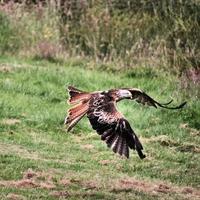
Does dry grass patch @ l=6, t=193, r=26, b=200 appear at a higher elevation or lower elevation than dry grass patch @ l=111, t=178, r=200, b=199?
higher

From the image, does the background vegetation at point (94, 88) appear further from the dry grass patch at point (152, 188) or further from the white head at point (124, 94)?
the white head at point (124, 94)

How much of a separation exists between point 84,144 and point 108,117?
3.98m

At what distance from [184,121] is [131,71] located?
3701 mm

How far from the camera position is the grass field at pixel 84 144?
762cm

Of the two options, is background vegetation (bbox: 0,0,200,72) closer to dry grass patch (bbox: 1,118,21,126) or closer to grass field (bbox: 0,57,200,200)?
grass field (bbox: 0,57,200,200)

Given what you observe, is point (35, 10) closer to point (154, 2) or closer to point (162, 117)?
point (154, 2)

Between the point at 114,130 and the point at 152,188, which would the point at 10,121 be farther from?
the point at 114,130

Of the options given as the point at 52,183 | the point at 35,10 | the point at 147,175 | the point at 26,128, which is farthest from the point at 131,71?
the point at 52,183

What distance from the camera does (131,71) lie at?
47.9ft

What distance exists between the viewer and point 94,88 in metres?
13.0

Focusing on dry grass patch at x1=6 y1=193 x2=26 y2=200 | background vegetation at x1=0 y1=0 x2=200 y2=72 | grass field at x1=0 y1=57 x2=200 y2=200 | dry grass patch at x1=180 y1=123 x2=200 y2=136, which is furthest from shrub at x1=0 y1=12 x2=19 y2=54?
dry grass patch at x1=6 y1=193 x2=26 y2=200

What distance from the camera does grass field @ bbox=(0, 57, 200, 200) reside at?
7617 mm

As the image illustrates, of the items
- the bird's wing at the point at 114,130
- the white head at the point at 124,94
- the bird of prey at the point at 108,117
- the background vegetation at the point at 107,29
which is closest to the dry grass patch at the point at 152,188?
the bird of prey at the point at 108,117

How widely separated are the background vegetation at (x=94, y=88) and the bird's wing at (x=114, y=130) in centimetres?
132
